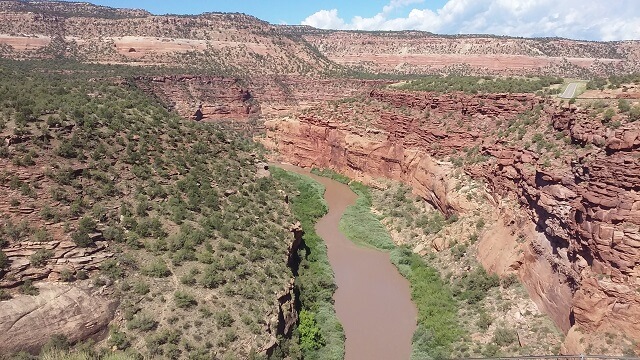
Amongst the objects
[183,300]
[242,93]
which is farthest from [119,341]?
[242,93]

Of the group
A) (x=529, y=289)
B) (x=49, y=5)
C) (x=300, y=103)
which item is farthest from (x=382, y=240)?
(x=49, y=5)

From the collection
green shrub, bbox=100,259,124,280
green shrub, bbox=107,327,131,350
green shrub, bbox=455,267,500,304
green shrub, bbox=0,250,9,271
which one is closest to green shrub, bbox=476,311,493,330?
green shrub, bbox=455,267,500,304

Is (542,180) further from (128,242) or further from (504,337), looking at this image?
(128,242)

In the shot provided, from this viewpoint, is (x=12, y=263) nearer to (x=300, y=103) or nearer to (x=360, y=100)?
(x=360, y=100)

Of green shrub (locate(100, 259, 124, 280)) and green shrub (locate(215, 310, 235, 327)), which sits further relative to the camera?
green shrub (locate(100, 259, 124, 280))

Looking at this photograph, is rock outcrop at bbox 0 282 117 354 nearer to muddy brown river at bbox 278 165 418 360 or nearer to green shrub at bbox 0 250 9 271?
green shrub at bbox 0 250 9 271

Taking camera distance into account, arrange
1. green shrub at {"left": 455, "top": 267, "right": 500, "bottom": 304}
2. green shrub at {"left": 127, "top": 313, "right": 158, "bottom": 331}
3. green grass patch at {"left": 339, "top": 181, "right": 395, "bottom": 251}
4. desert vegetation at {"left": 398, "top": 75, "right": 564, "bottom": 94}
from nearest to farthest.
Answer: green shrub at {"left": 127, "top": 313, "right": 158, "bottom": 331} → green shrub at {"left": 455, "top": 267, "right": 500, "bottom": 304} → green grass patch at {"left": 339, "top": 181, "right": 395, "bottom": 251} → desert vegetation at {"left": 398, "top": 75, "right": 564, "bottom": 94}
